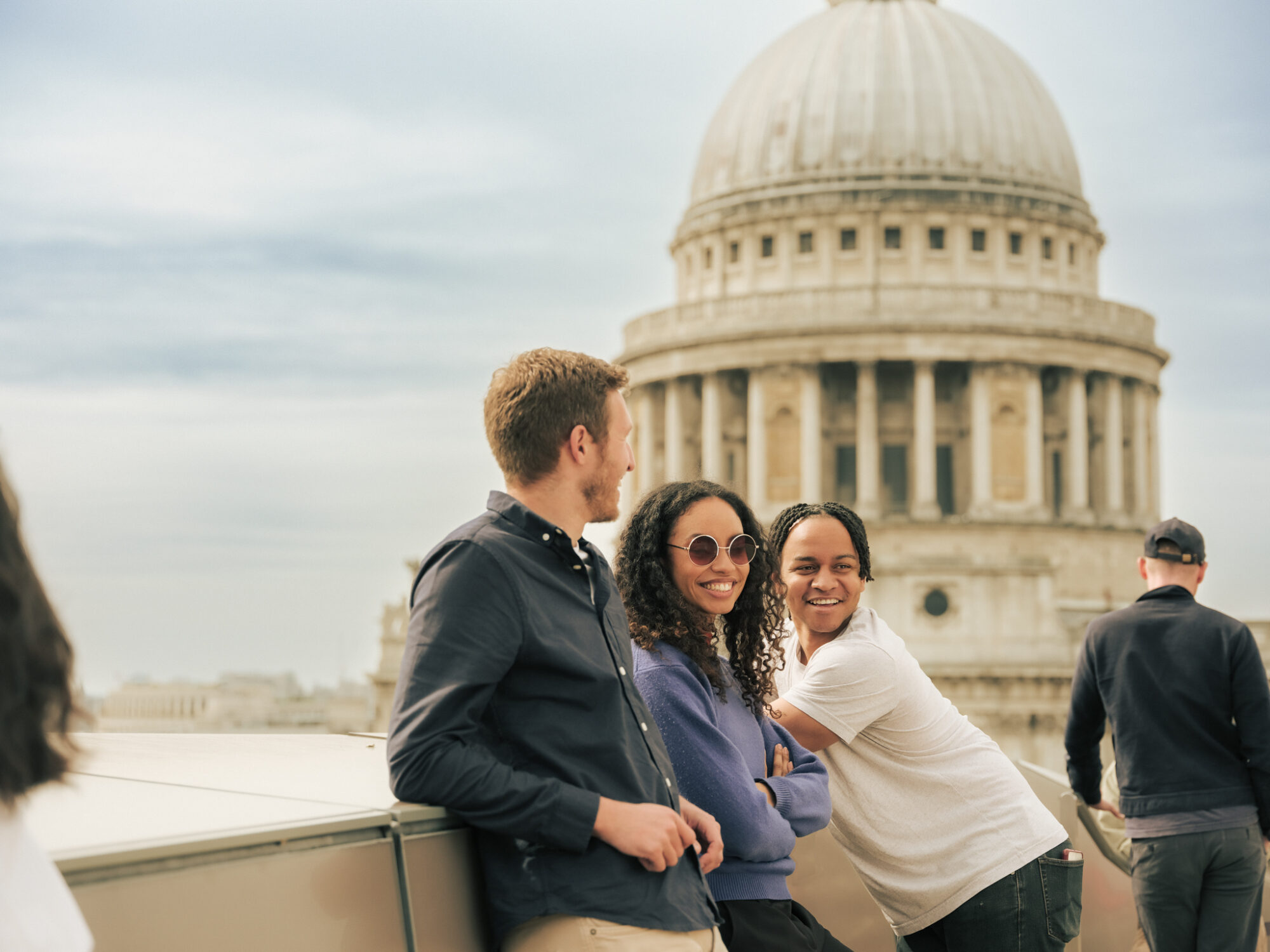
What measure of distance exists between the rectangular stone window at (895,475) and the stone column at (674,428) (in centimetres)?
700

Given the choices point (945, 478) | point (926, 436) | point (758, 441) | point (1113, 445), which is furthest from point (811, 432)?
point (1113, 445)

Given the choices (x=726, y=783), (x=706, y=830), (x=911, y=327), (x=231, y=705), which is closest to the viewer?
(x=706, y=830)

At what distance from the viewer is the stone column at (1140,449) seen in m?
54.6

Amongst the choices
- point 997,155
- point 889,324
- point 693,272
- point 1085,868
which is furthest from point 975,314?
point 1085,868

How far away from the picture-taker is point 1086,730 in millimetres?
7129

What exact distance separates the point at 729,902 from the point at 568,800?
1.02m

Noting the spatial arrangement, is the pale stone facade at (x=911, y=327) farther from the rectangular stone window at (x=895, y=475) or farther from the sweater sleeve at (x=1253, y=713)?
the sweater sleeve at (x=1253, y=713)

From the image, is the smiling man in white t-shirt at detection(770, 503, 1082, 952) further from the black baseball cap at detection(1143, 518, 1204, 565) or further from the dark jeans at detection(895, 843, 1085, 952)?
the black baseball cap at detection(1143, 518, 1204, 565)

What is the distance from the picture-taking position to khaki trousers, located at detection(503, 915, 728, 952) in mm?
3617

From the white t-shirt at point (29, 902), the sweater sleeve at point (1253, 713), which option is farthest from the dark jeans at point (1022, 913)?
the white t-shirt at point (29, 902)

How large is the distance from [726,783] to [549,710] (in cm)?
77

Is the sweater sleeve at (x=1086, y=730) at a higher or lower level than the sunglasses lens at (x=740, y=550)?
lower

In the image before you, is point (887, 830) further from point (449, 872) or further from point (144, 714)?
point (144, 714)

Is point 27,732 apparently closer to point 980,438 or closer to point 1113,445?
point 980,438
